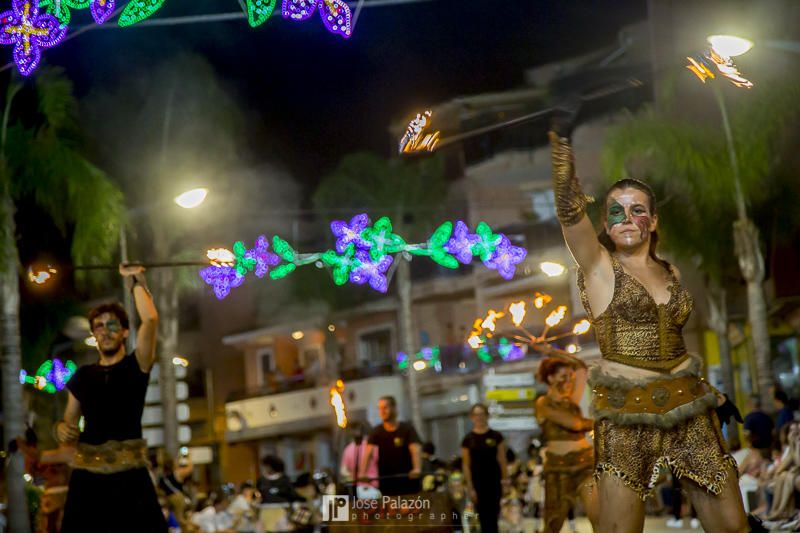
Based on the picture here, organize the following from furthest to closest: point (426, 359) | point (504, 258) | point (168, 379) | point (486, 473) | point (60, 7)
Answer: point (426, 359)
point (168, 379)
point (504, 258)
point (486, 473)
point (60, 7)

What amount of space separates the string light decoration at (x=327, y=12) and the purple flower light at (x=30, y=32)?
149 centimetres

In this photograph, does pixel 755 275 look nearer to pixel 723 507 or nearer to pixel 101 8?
pixel 101 8

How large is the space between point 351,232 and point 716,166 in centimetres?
875

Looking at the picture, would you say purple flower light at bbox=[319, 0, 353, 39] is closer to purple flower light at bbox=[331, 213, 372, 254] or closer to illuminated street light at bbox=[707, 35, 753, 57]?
illuminated street light at bbox=[707, 35, 753, 57]

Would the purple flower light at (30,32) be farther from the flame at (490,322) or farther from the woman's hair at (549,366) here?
the flame at (490,322)

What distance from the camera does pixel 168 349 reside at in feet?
114

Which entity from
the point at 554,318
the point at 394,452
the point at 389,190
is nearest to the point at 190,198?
the point at 394,452

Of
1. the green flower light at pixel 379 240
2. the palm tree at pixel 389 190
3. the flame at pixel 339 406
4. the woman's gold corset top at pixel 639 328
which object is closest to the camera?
the woman's gold corset top at pixel 639 328

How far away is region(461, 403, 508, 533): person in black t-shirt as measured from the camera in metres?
13.7

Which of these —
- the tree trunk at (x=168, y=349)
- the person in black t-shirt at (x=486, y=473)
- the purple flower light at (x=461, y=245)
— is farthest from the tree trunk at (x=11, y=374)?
the tree trunk at (x=168, y=349)

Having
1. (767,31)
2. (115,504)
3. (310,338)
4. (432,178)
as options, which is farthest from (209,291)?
(115,504)

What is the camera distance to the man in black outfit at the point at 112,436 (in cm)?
764

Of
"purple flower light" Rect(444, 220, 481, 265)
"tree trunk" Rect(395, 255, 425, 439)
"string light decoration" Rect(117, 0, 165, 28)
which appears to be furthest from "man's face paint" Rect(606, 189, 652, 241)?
"tree trunk" Rect(395, 255, 425, 439)

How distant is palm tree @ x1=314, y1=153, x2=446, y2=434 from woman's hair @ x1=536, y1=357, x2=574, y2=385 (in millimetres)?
29429
